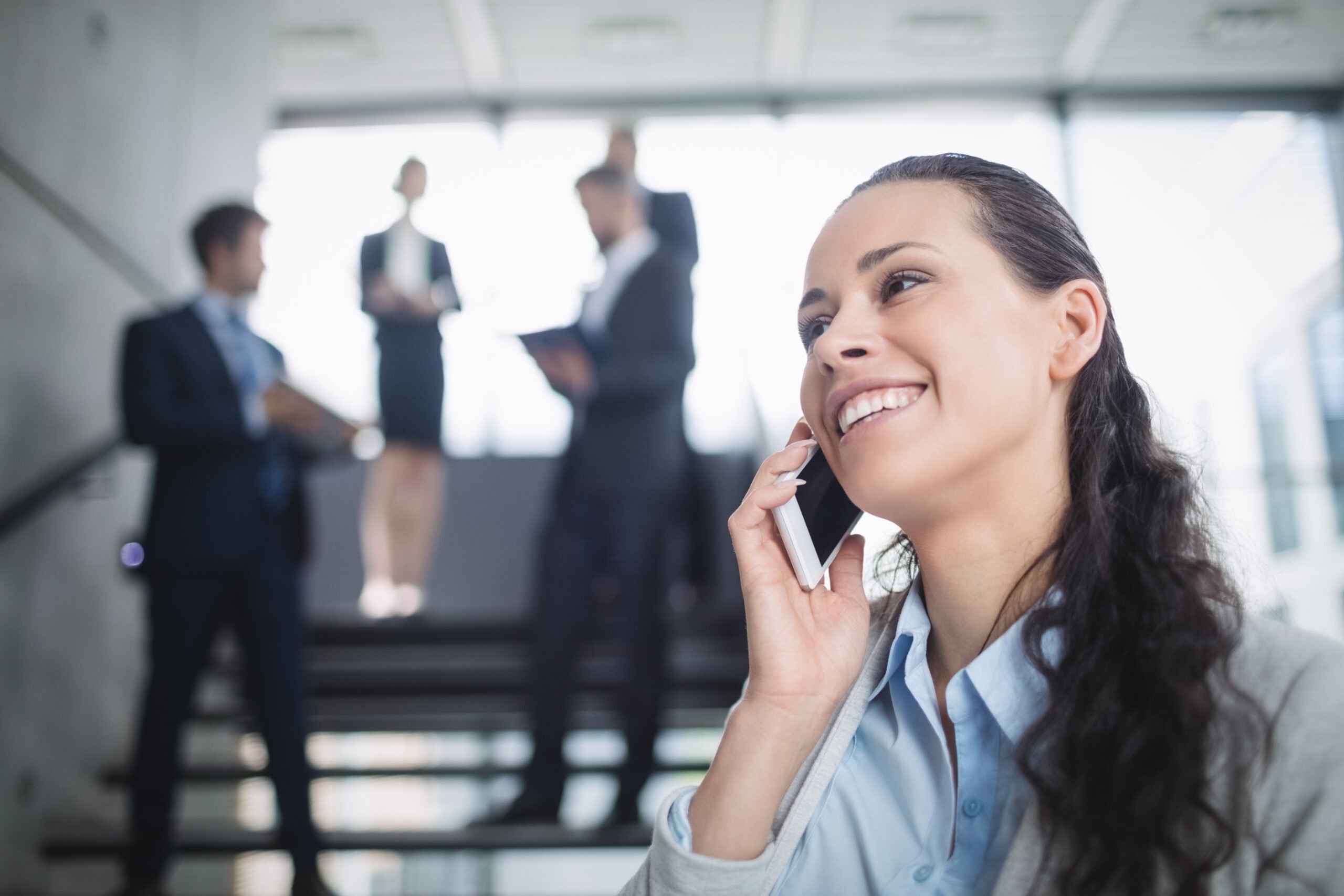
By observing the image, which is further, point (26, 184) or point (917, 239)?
point (26, 184)

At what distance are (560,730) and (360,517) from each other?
3904 millimetres

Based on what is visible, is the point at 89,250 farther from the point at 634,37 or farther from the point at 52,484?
the point at 634,37

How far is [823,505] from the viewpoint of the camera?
111cm

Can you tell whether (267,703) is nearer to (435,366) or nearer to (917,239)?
(435,366)

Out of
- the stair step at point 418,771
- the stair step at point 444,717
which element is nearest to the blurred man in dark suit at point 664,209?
the stair step at point 444,717

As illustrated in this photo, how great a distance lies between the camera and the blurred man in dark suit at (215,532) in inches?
93.9

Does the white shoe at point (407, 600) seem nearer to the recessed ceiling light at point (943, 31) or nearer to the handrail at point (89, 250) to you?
the handrail at point (89, 250)

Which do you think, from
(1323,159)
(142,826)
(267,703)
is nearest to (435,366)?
(267,703)

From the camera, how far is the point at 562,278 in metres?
6.25

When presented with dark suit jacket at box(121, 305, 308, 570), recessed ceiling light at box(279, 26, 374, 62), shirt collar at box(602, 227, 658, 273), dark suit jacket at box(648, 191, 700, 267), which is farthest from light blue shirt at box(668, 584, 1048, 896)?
recessed ceiling light at box(279, 26, 374, 62)

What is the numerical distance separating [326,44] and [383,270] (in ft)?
11.2

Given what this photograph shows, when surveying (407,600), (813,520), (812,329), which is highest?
(812,329)

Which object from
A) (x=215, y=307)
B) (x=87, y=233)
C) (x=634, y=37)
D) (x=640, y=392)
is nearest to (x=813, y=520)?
(x=640, y=392)

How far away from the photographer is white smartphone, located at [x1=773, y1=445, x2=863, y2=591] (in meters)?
1.06
